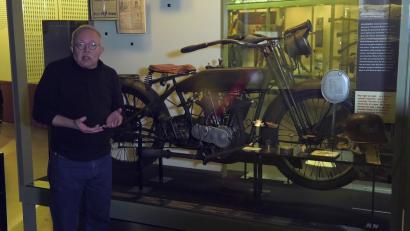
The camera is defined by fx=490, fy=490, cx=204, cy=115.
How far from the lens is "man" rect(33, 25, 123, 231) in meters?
2.65

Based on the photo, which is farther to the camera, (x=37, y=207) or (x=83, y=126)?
(x=37, y=207)

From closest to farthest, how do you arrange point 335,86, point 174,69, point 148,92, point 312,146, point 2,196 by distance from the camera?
1. point 335,86
2. point 312,146
3. point 2,196
4. point 174,69
5. point 148,92

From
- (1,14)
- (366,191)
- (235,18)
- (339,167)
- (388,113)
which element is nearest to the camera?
(388,113)

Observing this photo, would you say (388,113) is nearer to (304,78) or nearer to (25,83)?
(304,78)

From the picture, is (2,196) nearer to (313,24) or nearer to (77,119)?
(77,119)

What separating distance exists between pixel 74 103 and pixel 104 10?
173 centimetres

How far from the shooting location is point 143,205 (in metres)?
3.38

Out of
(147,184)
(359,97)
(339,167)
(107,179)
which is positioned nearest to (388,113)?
(359,97)

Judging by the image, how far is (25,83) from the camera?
11.6 feet

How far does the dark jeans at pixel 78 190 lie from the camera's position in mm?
2744

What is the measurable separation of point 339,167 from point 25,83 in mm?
2278

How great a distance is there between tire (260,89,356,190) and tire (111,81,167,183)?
37.3 inches

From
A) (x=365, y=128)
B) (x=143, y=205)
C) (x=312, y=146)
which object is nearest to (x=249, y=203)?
(x=312, y=146)

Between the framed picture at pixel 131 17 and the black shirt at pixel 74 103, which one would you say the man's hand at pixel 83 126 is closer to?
the black shirt at pixel 74 103
